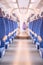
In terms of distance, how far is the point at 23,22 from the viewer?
2319 cm

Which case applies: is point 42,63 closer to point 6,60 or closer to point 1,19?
point 6,60

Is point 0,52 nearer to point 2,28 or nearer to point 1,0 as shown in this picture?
point 2,28

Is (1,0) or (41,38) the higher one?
(1,0)

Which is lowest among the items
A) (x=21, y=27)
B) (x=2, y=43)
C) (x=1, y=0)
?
(x=21, y=27)

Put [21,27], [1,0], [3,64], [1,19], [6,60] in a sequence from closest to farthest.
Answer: [3,64] < [6,60] < [1,19] < [1,0] < [21,27]

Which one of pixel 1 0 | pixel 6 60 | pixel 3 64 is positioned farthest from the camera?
pixel 1 0

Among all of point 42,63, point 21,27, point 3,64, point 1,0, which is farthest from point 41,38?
point 21,27

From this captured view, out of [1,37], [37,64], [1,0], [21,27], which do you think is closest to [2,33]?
[1,37]

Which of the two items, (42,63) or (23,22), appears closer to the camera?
(42,63)

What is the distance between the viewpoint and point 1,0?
12.1m

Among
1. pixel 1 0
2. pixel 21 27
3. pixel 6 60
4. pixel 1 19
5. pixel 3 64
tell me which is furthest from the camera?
pixel 21 27

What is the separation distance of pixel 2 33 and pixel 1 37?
0.16m

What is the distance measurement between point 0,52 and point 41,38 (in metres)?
1.55

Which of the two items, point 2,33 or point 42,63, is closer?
point 42,63
